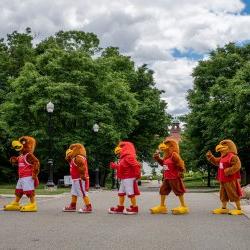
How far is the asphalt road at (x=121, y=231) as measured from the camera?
8.54m

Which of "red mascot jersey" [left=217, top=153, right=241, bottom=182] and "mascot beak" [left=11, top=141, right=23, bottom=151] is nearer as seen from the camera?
"red mascot jersey" [left=217, top=153, right=241, bottom=182]

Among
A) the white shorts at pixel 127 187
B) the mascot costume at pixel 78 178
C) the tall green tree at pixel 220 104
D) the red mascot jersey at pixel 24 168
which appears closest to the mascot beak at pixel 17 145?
the red mascot jersey at pixel 24 168

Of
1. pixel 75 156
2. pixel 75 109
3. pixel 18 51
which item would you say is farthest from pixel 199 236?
pixel 18 51

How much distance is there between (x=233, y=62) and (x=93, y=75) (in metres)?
14.0

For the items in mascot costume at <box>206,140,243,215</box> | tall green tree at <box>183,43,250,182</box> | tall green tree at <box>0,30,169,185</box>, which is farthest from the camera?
tall green tree at <box>0,30,169,185</box>

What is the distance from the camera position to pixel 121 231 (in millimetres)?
10188

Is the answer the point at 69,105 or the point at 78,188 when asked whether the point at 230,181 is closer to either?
the point at 78,188

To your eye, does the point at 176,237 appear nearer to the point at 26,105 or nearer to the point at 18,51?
the point at 26,105

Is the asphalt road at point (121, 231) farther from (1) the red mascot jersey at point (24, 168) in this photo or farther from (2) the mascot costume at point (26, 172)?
(1) the red mascot jersey at point (24, 168)

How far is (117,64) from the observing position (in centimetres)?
5653

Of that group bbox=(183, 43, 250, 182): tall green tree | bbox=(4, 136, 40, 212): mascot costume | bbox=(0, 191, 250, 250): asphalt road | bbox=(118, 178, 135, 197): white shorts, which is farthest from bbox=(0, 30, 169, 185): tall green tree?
bbox=(0, 191, 250, 250): asphalt road

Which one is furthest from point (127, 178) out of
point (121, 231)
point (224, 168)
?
point (121, 231)

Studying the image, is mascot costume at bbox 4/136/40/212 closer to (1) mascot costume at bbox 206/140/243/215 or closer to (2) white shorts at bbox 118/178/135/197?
(2) white shorts at bbox 118/178/135/197

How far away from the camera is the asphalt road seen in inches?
336
